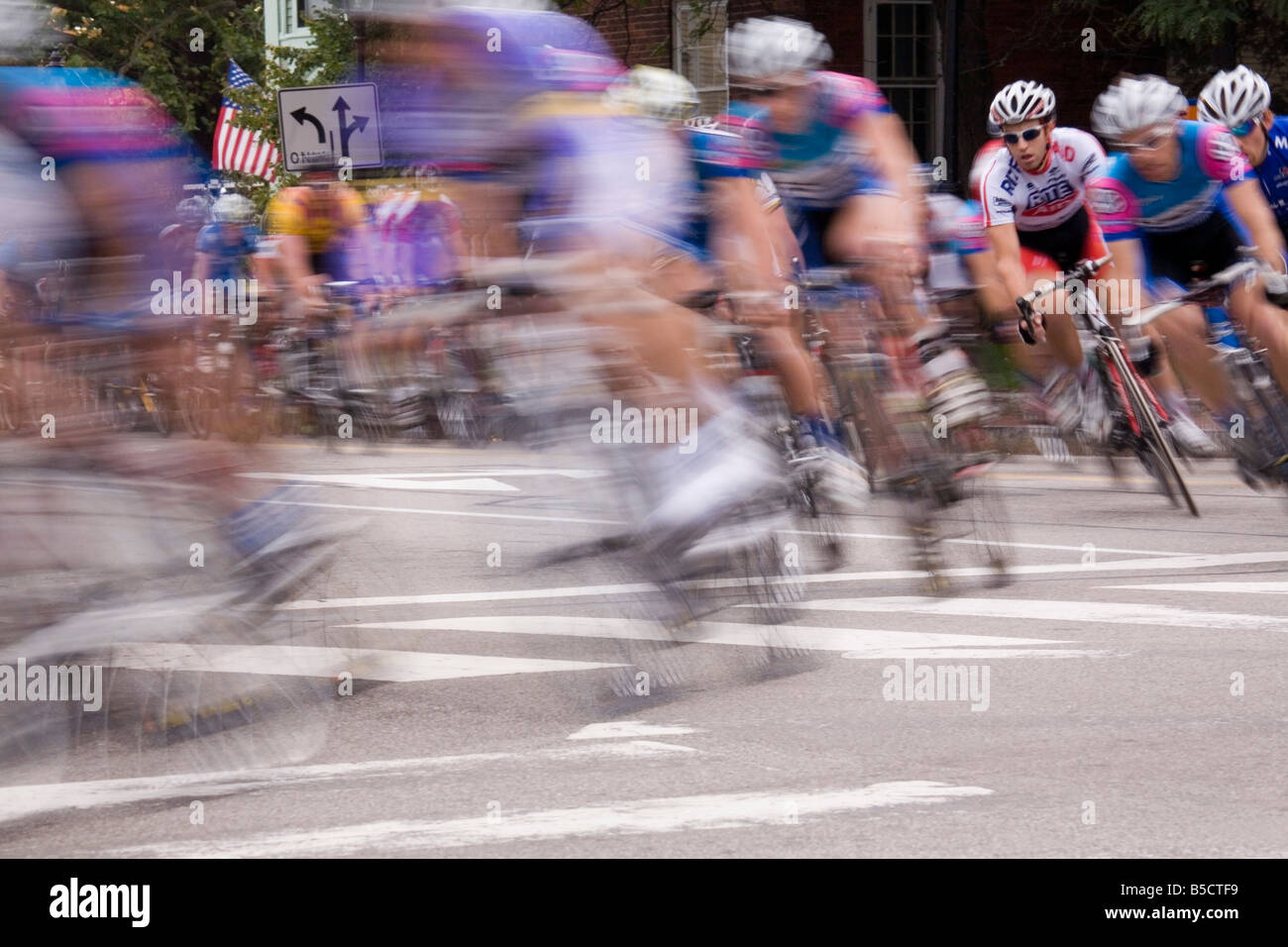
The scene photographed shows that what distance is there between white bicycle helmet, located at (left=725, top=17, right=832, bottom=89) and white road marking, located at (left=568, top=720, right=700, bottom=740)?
3020 mm

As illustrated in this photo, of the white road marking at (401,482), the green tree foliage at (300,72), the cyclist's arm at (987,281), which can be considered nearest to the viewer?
the white road marking at (401,482)

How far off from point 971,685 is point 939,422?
143 cm

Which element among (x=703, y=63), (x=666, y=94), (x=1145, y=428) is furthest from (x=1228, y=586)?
(x=703, y=63)

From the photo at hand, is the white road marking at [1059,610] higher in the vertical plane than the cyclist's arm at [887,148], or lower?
lower

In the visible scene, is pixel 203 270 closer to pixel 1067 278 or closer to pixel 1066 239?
pixel 1066 239

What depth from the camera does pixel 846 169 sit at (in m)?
8.12

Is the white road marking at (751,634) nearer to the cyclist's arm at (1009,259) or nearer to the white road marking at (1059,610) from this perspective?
the white road marking at (1059,610)

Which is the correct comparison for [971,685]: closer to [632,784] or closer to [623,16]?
[632,784]

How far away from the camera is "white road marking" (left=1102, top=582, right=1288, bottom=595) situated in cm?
776

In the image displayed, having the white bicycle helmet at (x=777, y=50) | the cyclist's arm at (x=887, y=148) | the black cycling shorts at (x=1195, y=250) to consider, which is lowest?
the black cycling shorts at (x=1195, y=250)

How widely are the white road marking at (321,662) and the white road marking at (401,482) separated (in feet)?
19.9

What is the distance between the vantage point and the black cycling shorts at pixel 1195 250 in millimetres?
10180

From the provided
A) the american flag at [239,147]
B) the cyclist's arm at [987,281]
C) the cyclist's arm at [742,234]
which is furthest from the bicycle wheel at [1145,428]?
the american flag at [239,147]

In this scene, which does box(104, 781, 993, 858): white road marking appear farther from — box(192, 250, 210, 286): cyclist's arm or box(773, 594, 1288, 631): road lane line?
box(192, 250, 210, 286): cyclist's arm
